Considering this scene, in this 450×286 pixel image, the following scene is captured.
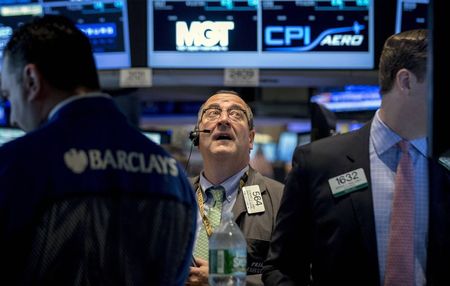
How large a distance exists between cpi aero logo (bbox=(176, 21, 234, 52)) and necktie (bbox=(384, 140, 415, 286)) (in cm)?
232

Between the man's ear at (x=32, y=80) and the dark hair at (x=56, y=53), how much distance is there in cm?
1

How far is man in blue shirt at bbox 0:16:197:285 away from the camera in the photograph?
75.6 inches

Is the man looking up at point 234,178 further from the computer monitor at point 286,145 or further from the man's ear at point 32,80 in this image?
the computer monitor at point 286,145

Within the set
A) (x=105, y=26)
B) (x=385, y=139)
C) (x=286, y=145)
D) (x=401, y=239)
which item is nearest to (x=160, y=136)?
(x=105, y=26)

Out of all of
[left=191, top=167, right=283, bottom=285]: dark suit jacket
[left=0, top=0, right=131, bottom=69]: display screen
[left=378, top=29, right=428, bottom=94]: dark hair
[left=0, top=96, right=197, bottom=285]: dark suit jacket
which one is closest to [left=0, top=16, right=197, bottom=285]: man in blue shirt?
[left=0, top=96, right=197, bottom=285]: dark suit jacket

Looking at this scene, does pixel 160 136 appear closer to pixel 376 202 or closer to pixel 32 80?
pixel 376 202

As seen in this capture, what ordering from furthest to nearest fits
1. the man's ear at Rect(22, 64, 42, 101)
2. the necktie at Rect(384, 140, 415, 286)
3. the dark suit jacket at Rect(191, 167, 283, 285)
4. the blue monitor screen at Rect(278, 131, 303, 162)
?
the blue monitor screen at Rect(278, 131, 303, 162) → the dark suit jacket at Rect(191, 167, 283, 285) → the necktie at Rect(384, 140, 415, 286) → the man's ear at Rect(22, 64, 42, 101)

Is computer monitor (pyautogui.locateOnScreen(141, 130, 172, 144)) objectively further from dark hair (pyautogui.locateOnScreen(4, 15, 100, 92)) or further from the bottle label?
dark hair (pyautogui.locateOnScreen(4, 15, 100, 92))

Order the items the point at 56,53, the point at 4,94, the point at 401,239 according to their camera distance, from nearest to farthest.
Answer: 1. the point at 56,53
2. the point at 4,94
3. the point at 401,239

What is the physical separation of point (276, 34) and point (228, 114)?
1.18 m

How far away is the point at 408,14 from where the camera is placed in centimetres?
463

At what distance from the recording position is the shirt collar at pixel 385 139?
2.54 metres

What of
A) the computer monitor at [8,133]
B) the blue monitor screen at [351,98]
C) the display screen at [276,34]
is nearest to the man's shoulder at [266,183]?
the display screen at [276,34]

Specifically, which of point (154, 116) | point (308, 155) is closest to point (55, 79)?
point (308, 155)
